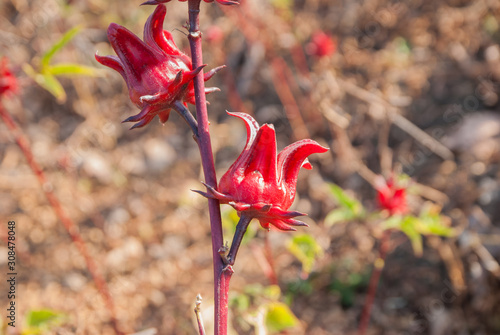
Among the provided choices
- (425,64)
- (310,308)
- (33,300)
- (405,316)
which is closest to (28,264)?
(33,300)

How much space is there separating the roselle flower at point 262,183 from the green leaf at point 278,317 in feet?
3.64

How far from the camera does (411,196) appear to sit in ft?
11.4

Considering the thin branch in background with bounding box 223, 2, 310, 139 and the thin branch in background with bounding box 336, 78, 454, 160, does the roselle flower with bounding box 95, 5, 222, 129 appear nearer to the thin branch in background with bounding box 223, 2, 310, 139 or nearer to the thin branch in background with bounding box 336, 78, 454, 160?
the thin branch in background with bounding box 336, 78, 454, 160

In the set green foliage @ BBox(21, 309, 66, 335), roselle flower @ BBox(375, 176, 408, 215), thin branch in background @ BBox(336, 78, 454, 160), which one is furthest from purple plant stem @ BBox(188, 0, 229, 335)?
thin branch in background @ BBox(336, 78, 454, 160)

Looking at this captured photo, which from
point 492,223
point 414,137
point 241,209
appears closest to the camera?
point 241,209

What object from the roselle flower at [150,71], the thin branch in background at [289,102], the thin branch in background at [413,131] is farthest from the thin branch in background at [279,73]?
the roselle flower at [150,71]

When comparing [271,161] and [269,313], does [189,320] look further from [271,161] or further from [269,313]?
[271,161]

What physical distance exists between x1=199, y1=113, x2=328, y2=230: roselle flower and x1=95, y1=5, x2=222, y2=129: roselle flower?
9.4 inches

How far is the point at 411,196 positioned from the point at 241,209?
274 cm

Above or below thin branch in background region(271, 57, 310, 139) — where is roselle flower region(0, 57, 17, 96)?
below

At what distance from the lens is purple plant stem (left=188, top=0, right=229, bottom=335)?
3.70 ft

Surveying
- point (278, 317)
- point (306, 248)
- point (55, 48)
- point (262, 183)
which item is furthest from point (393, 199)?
point (55, 48)

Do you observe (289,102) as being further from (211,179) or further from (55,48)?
(211,179)

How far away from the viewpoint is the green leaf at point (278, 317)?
2123 mm
